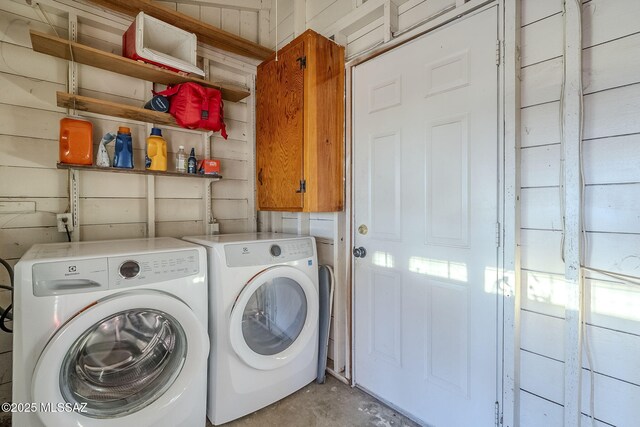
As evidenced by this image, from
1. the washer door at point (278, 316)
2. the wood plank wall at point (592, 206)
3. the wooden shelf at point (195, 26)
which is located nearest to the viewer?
the wood plank wall at point (592, 206)

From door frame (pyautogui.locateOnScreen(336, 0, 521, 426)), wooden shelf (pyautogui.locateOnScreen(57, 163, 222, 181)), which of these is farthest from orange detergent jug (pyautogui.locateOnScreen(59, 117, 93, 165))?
door frame (pyautogui.locateOnScreen(336, 0, 521, 426))

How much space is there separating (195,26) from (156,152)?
0.83 metres

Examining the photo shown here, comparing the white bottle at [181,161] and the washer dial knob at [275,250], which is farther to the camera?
the white bottle at [181,161]

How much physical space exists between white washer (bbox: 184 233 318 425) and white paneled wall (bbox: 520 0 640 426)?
3.60ft

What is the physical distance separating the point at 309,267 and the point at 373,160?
736mm

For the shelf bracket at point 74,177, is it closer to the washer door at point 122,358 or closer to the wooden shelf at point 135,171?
the wooden shelf at point 135,171

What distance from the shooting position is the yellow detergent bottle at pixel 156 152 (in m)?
1.81

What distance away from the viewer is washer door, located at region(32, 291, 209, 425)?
3.42 feet

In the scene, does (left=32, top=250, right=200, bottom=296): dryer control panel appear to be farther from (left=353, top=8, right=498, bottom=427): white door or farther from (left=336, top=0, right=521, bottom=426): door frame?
(left=336, top=0, right=521, bottom=426): door frame

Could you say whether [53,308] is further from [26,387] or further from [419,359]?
[419,359]

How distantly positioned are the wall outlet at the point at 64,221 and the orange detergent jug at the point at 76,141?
12.5 inches

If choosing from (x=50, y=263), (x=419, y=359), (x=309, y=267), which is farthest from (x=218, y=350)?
(x=419, y=359)

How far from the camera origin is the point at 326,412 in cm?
165

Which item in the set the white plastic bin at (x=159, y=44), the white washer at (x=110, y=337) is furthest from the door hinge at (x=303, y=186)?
the white plastic bin at (x=159, y=44)
